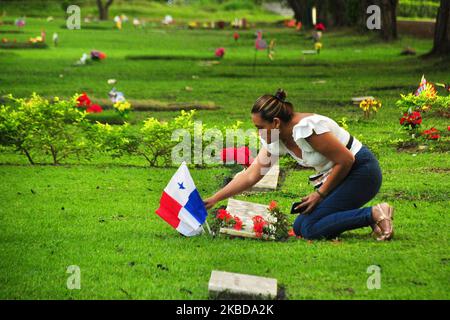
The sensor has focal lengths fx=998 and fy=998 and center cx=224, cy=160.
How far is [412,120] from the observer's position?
560 inches

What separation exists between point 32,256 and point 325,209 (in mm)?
2405

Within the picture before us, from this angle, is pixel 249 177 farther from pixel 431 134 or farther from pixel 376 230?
pixel 431 134

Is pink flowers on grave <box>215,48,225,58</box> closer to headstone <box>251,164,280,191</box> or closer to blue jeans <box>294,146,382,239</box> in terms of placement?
headstone <box>251,164,280,191</box>

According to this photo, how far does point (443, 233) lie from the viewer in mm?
8625

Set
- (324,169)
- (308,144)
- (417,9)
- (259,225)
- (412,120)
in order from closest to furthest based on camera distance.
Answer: (308,144), (324,169), (259,225), (412,120), (417,9)

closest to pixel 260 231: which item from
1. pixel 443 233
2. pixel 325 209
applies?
pixel 325 209

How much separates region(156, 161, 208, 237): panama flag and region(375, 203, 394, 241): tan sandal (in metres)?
1.44

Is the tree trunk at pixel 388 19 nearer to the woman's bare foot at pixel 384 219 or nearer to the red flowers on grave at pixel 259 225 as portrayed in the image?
the red flowers on grave at pixel 259 225

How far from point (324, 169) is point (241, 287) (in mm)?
1958

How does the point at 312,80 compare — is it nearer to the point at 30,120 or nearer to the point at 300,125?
the point at 30,120

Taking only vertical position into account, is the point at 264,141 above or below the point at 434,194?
above

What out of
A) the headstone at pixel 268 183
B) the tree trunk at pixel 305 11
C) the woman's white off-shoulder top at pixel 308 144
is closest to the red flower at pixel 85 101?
the headstone at pixel 268 183

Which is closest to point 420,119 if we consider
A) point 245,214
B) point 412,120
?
point 412,120
